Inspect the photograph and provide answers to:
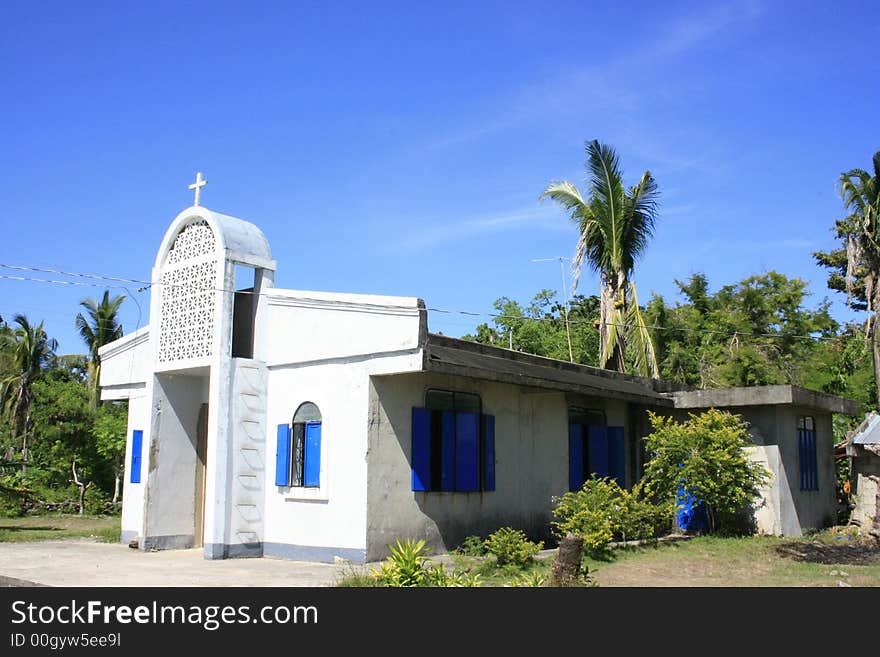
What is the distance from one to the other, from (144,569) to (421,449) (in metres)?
4.47

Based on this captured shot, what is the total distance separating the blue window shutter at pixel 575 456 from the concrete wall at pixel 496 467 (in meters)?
0.18

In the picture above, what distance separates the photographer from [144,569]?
11.9 metres

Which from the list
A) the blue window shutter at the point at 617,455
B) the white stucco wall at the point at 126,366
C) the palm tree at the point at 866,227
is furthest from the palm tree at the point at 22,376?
the palm tree at the point at 866,227

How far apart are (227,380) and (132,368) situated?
471 cm

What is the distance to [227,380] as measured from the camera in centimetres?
1380

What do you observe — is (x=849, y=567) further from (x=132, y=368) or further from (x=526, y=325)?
(x=526, y=325)

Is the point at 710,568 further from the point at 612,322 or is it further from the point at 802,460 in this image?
the point at 612,322

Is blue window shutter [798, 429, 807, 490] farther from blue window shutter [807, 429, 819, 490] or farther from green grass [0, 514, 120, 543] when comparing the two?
green grass [0, 514, 120, 543]

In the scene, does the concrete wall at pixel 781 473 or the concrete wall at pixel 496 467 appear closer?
the concrete wall at pixel 496 467

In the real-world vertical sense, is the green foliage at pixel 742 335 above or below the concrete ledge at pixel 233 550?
above

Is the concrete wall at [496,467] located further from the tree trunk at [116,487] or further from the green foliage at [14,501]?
the tree trunk at [116,487]

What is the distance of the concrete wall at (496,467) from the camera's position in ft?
41.5
